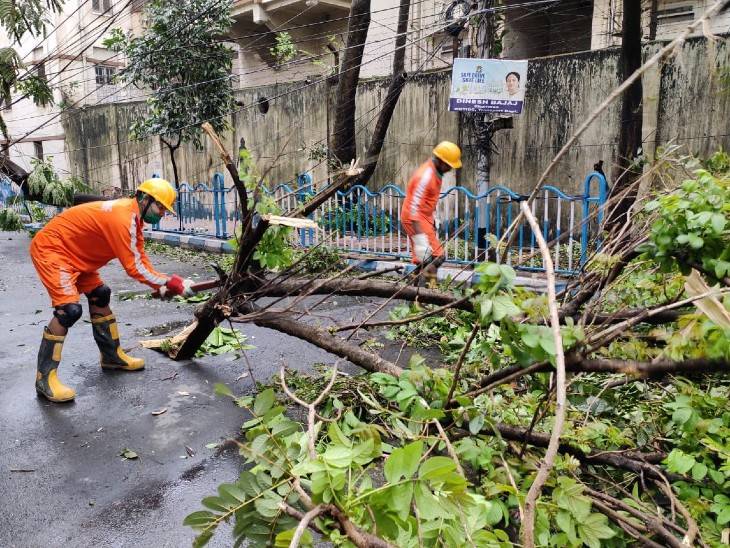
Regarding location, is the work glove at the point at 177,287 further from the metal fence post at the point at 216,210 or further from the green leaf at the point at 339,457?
the metal fence post at the point at 216,210

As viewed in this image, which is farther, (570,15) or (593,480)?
(570,15)

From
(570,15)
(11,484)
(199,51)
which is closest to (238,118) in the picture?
(199,51)

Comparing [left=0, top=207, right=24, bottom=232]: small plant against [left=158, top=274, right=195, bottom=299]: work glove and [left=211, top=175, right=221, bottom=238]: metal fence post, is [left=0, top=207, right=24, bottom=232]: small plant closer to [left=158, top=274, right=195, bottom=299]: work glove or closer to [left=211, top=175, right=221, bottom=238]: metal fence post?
[left=211, top=175, right=221, bottom=238]: metal fence post

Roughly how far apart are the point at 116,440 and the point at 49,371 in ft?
3.46

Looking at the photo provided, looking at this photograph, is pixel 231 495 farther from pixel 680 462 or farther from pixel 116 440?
pixel 116 440

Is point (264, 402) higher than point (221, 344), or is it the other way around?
point (264, 402)

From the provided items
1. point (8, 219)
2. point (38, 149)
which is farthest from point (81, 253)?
point (38, 149)

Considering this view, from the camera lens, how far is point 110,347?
4977 mm

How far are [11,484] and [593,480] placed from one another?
3.12m

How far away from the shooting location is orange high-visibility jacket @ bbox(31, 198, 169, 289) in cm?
450

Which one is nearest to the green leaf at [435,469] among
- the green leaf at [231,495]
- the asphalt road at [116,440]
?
the green leaf at [231,495]

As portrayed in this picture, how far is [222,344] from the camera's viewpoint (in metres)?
5.59

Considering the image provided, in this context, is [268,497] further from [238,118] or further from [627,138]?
[238,118]

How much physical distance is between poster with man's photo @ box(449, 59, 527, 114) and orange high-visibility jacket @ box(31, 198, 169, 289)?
5224 millimetres
